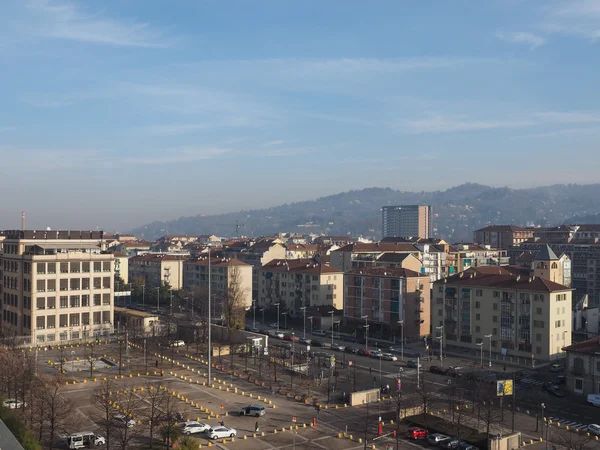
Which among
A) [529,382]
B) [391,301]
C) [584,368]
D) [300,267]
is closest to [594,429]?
[584,368]

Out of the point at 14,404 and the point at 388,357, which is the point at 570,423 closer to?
the point at 388,357

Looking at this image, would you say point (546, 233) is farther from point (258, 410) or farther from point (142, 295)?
point (258, 410)

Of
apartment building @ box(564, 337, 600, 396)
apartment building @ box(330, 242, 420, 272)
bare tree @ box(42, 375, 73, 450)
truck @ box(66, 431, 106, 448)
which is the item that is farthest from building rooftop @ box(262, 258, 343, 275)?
truck @ box(66, 431, 106, 448)

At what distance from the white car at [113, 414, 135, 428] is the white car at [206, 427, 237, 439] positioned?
370 cm

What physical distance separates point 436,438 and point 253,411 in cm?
959

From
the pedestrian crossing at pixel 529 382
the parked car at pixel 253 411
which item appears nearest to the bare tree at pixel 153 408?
the parked car at pixel 253 411

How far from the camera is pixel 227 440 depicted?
2855 centimetres

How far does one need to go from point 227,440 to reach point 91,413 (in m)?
8.49

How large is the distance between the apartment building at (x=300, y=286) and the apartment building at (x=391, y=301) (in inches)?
290

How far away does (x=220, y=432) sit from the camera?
28688 millimetres

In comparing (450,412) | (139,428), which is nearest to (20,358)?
(139,428)

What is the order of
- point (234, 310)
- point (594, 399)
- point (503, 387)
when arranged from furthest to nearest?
point (234, 310) < point (594, 399) < point (503, 387)

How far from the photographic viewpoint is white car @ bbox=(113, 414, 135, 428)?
25.6 m

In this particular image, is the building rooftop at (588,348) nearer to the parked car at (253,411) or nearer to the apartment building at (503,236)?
the parked car at (253,411)
